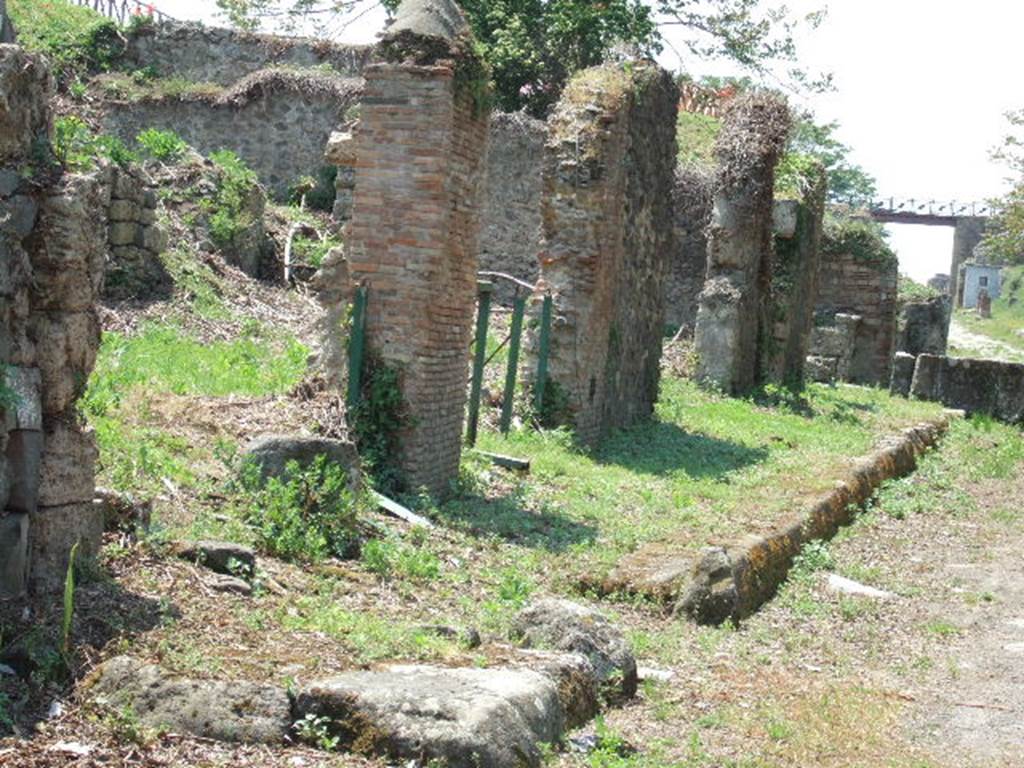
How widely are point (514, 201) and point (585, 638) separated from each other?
17728 millimetres

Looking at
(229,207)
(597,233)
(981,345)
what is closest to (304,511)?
(597,233)

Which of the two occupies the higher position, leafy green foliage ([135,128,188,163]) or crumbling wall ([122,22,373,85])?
crumbling wall ([122,22,373,85])

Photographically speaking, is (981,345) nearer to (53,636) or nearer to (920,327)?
(920,327)

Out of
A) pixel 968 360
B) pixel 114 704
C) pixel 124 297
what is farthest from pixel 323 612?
pixel 968 360

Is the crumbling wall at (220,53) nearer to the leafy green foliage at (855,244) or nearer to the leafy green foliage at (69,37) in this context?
the leafy green foliage at (69,37)

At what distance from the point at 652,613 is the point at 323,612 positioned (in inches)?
87.5

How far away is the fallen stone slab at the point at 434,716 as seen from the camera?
4359 millimetres

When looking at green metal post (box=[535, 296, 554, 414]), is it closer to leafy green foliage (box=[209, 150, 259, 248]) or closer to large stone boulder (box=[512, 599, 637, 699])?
large stone boulder (box=[512, 599, 637, 699])

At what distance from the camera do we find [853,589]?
29.2 ft

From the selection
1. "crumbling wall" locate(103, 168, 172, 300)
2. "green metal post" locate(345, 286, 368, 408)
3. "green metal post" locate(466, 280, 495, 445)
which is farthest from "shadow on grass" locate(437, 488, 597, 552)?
"crumbling wall" locate(103, 168, 172, 300)

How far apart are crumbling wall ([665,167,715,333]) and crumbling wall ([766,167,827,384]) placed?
2472 millimetres

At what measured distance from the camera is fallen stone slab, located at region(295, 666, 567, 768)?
4.36 m

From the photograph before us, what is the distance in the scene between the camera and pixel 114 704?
4418mm

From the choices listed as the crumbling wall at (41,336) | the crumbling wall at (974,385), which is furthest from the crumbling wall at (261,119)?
the crumbling wall at (41,336)
